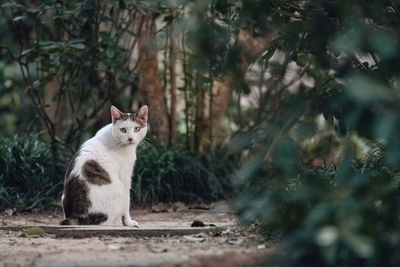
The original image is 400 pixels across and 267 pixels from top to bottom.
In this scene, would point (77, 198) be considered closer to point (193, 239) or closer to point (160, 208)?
point (193, 239)

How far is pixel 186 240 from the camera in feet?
16.2

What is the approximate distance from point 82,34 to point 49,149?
126 cm

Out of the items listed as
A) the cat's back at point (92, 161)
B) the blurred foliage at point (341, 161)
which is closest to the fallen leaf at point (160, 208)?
the cat's back at point (92, 161)

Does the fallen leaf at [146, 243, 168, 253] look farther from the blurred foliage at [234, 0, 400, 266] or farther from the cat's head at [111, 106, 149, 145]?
the cat's head at [111, 106, 149, 145]

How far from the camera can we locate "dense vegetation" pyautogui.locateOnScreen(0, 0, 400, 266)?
3225 millimetres

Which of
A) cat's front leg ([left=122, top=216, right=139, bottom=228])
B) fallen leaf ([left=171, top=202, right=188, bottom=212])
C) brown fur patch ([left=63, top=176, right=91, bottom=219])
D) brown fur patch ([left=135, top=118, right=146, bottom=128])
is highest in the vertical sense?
brown fur patch ([left=135, top=118, right=146, bottom=128])

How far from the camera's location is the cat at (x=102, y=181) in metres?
6.03

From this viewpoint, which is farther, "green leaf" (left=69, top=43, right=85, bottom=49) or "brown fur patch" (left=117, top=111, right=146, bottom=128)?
"green leaf" (left=69, top=43, right=85, bottom=49)

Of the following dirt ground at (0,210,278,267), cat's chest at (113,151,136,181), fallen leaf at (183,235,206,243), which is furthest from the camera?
cat's chest at (113,151,136,181)

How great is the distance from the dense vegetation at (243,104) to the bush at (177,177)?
0.02 m

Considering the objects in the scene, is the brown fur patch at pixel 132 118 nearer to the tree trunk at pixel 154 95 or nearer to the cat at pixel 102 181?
the cat at pixel 102 181

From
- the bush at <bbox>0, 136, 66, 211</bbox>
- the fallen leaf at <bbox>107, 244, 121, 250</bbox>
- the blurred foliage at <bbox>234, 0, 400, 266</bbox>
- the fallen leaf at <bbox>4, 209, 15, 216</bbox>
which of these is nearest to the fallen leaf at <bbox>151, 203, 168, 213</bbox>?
the bush at <bbox>0, 136, 66, 211</bbox>

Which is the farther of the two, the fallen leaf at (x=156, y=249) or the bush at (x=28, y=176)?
the bush at (x=28, y=176)

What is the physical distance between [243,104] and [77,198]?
21.2ft
